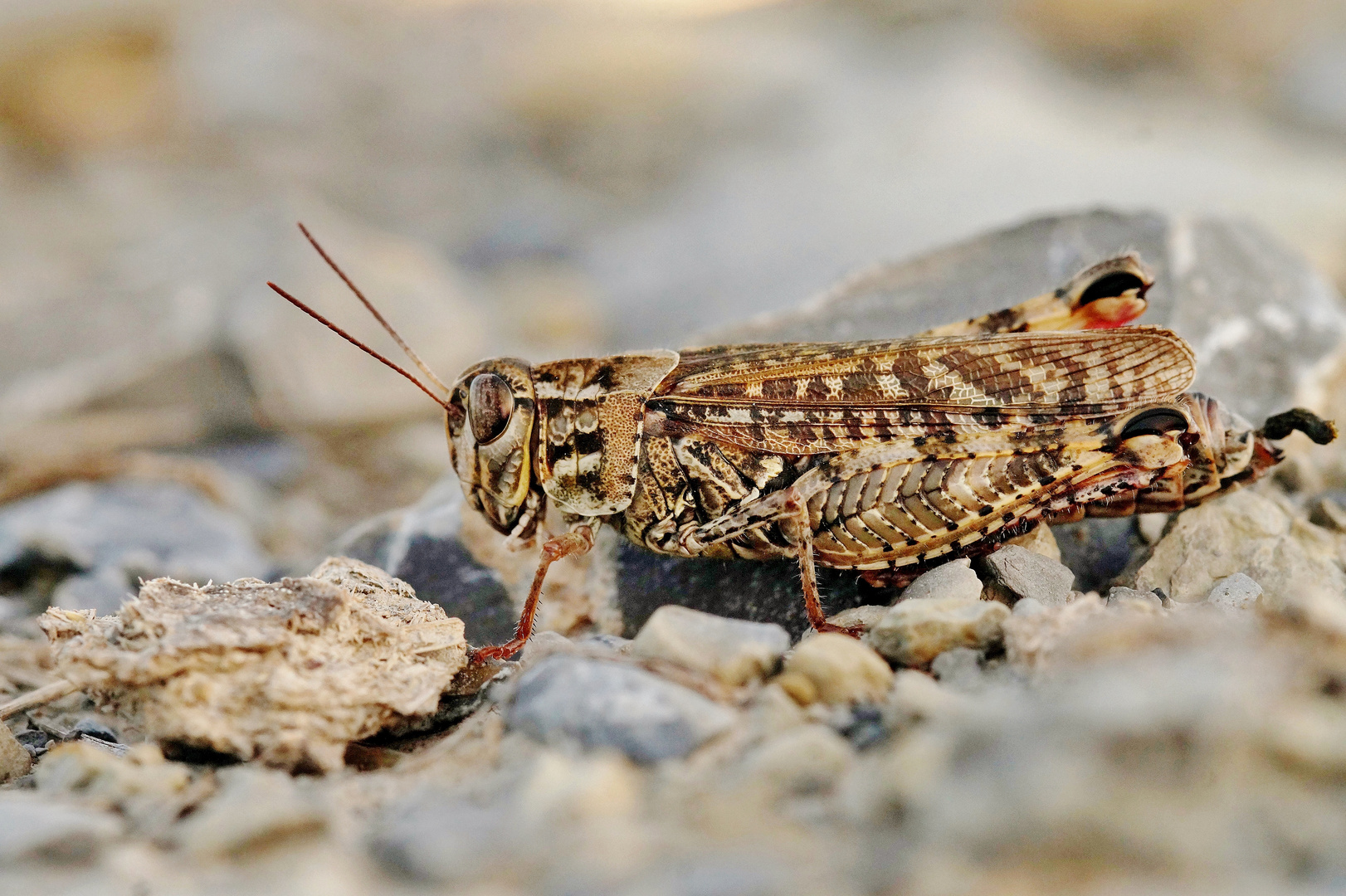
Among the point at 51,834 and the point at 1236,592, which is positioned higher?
the point at 1236,592

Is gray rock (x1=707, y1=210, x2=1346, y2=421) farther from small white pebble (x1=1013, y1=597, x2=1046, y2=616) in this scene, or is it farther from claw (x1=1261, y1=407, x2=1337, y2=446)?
small white pebble (x1=1013, y1=597, x2=1046, y2=616)

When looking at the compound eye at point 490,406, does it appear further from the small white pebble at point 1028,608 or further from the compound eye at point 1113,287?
the compound eye at point 1113,287

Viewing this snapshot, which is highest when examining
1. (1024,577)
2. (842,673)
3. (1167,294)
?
(1167,294)

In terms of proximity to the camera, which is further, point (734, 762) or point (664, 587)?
point (664, 587)

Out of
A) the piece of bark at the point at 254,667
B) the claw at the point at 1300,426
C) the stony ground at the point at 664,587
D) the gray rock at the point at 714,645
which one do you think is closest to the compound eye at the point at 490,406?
the stony ground at the point at 664,587

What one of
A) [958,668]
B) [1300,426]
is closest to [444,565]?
[958,668]

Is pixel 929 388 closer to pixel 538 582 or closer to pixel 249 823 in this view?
pixel 538 582

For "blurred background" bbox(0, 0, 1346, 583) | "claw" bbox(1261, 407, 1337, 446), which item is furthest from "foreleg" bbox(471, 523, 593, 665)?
"claw" bbox(1261, 407, 1337, 446)
